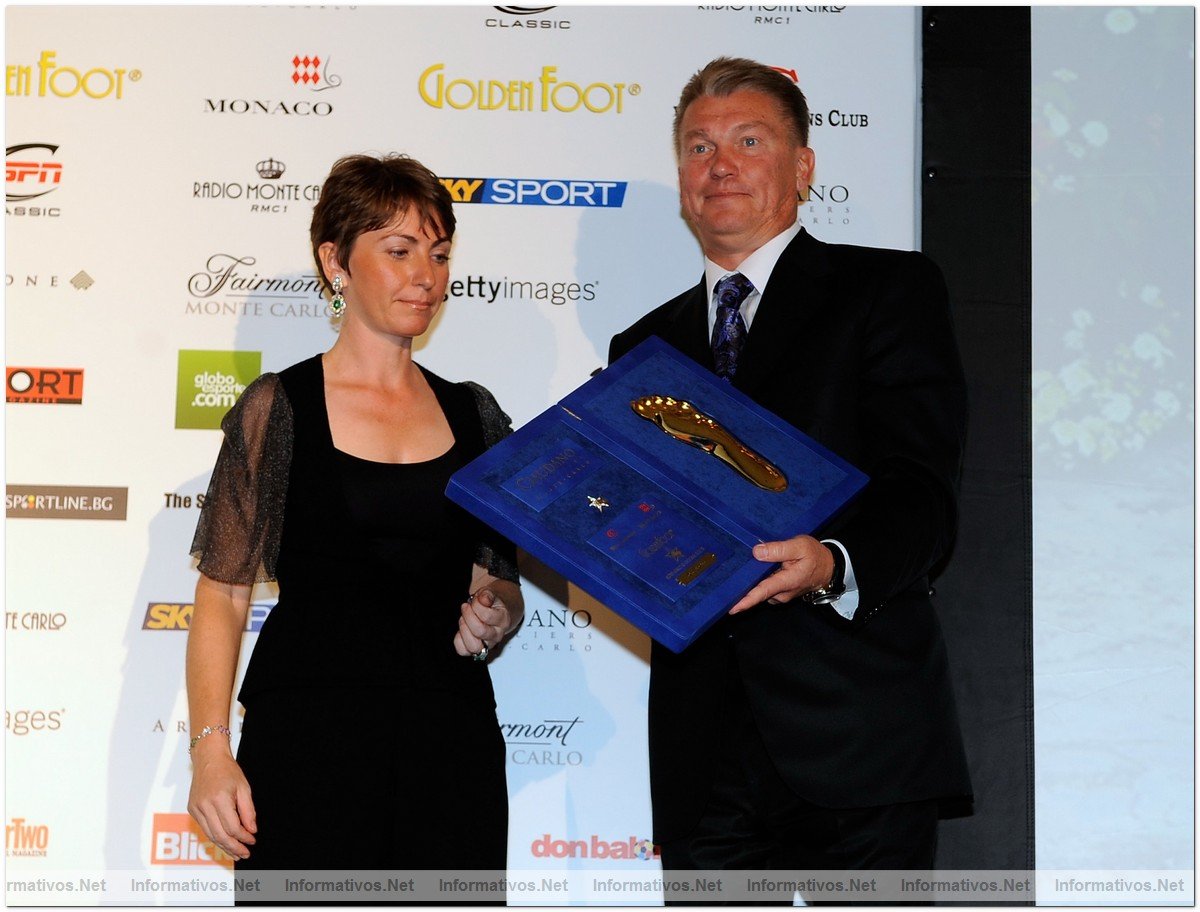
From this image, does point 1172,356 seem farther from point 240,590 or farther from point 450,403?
point 240,590

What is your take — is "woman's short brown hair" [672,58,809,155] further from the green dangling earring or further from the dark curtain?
the green dangling earring

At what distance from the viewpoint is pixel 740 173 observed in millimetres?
2494

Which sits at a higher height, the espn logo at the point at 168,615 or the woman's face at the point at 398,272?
the woman's face at the point at 398,272

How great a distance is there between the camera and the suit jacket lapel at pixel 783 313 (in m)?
2.34

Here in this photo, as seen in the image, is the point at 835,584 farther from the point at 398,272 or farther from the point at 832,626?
the point at 398,272

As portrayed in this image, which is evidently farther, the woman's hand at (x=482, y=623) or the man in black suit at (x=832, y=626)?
the woman's hand at (x=482, y=623)

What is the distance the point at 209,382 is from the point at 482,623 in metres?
1.24

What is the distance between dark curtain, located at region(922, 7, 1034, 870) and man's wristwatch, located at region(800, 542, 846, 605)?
1.02 metres

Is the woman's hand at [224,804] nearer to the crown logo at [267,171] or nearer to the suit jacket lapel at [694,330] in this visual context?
the suit jacket lapel at [694,330]

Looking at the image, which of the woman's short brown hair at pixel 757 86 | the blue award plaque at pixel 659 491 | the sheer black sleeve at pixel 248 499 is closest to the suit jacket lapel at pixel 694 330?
the blue award plaque at pixel 659 491

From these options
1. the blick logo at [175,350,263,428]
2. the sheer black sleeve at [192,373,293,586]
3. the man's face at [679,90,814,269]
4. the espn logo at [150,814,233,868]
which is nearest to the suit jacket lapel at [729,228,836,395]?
the man's face at [679,90,814,269]

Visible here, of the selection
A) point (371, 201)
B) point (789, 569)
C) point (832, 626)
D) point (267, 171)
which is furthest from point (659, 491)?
point (267, 171)

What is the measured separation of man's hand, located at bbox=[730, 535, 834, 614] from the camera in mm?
2018

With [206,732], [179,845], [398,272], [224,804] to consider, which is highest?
[398,272]
